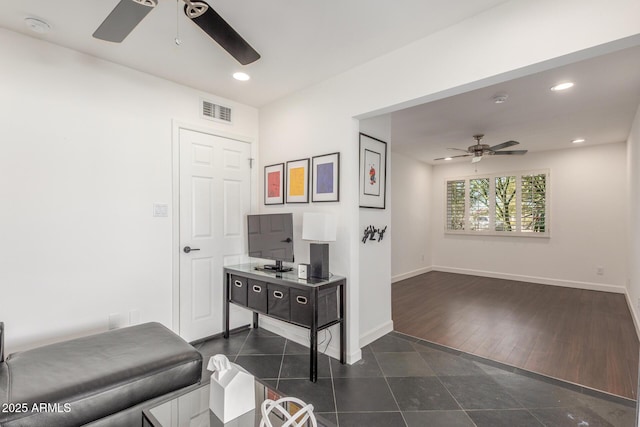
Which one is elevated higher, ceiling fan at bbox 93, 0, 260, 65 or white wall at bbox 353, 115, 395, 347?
ceiling fan at bbox 93, 0, 260, 65

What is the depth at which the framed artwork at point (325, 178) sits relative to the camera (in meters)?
2.72

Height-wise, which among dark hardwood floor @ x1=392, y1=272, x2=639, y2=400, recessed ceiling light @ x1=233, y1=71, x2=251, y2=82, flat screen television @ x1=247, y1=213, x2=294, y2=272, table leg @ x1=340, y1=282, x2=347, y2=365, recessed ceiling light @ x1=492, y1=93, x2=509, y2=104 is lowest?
dark hardwood floor @ x1=392, y1=272, x2=639, y2=400

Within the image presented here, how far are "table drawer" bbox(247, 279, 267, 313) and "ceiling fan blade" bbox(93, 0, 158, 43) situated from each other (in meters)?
2.03

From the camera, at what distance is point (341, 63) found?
8.35 ft

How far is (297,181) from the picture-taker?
3082 millimetres

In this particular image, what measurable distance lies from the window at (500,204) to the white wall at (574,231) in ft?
0.48

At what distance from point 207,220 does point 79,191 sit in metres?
1.06

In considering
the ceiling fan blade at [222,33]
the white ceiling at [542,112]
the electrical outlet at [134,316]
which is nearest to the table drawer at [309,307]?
the electrical outlet at [134,316]

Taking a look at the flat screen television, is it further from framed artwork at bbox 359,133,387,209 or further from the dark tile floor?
the dark tile floor

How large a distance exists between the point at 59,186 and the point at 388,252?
299cm

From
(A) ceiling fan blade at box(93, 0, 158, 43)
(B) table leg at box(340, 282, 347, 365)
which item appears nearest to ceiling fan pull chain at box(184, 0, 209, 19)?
(A) ceiling fan blade at box(93, 0, 158, 43)

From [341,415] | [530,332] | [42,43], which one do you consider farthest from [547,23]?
[42,43]

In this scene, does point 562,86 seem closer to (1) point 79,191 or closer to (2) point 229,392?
(2) point 229,392

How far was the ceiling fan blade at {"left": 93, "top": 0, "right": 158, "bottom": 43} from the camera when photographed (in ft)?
4.73
